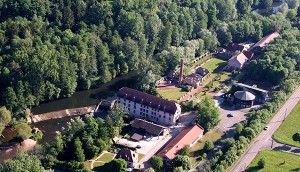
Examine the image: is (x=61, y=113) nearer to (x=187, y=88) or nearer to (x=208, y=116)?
(x=187, y=88)

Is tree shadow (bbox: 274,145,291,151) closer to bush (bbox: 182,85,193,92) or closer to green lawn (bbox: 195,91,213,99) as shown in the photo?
green lawn (bbox: 195,91,213,99)

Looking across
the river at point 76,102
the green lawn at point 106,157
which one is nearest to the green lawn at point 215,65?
the river at point 76,102

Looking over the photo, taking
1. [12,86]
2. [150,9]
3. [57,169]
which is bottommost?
[57,169]

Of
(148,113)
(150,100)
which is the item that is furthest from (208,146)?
(150,100)

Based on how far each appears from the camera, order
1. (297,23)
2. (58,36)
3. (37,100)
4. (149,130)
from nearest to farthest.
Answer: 1. (149,130)
2. (37,100)
3. (58,36)
4. (297,23)

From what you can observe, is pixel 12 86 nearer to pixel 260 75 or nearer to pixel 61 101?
pixel 61 101

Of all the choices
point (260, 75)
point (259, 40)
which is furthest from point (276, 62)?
point (259, 40)

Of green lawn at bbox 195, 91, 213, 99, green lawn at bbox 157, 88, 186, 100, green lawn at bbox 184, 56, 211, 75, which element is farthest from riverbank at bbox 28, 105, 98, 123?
green lawn at bbox 184, 56, 211, 75

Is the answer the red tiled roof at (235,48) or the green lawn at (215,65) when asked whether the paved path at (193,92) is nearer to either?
the green lawn at (215,65)
